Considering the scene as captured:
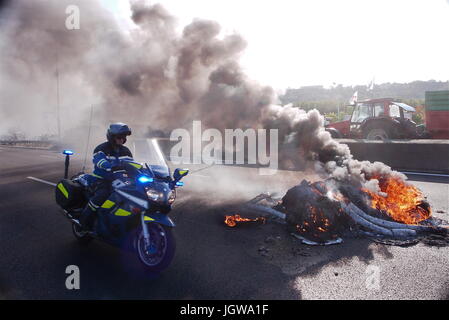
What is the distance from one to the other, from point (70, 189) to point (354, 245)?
4064 millimetres

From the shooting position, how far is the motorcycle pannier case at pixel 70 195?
5.04 metres

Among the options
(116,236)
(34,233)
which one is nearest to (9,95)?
(34,233)

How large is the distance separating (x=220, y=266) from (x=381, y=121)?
13493 mm

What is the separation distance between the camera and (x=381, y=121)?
50.8ft

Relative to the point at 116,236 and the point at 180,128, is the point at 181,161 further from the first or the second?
the point at 116,236

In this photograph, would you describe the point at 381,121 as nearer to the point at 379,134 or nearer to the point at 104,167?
the point at 379,134

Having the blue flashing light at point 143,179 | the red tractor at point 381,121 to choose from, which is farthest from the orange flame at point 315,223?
the red tractor at point 381,121

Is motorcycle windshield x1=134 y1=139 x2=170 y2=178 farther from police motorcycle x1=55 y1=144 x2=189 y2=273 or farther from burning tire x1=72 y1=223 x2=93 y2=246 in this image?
burning tire x1=72 y1=223 x2=93 y2=246

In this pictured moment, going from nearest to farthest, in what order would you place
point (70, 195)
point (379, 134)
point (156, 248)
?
point (156, 248), point (70, 195), point (379, 134)

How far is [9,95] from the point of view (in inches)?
735

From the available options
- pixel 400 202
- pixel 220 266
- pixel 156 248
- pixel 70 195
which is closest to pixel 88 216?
pixel 70 195

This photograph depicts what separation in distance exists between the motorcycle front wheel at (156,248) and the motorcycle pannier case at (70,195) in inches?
57.9

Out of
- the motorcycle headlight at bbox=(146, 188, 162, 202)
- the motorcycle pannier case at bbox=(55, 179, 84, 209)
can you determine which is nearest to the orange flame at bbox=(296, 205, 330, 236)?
the motorcycle headlight at bbox=(146, 188, 162, 202)

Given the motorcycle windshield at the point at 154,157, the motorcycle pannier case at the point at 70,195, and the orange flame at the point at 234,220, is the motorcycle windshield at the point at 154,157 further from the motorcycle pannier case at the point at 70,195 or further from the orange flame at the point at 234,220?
the orange flame at the point at 234,220
